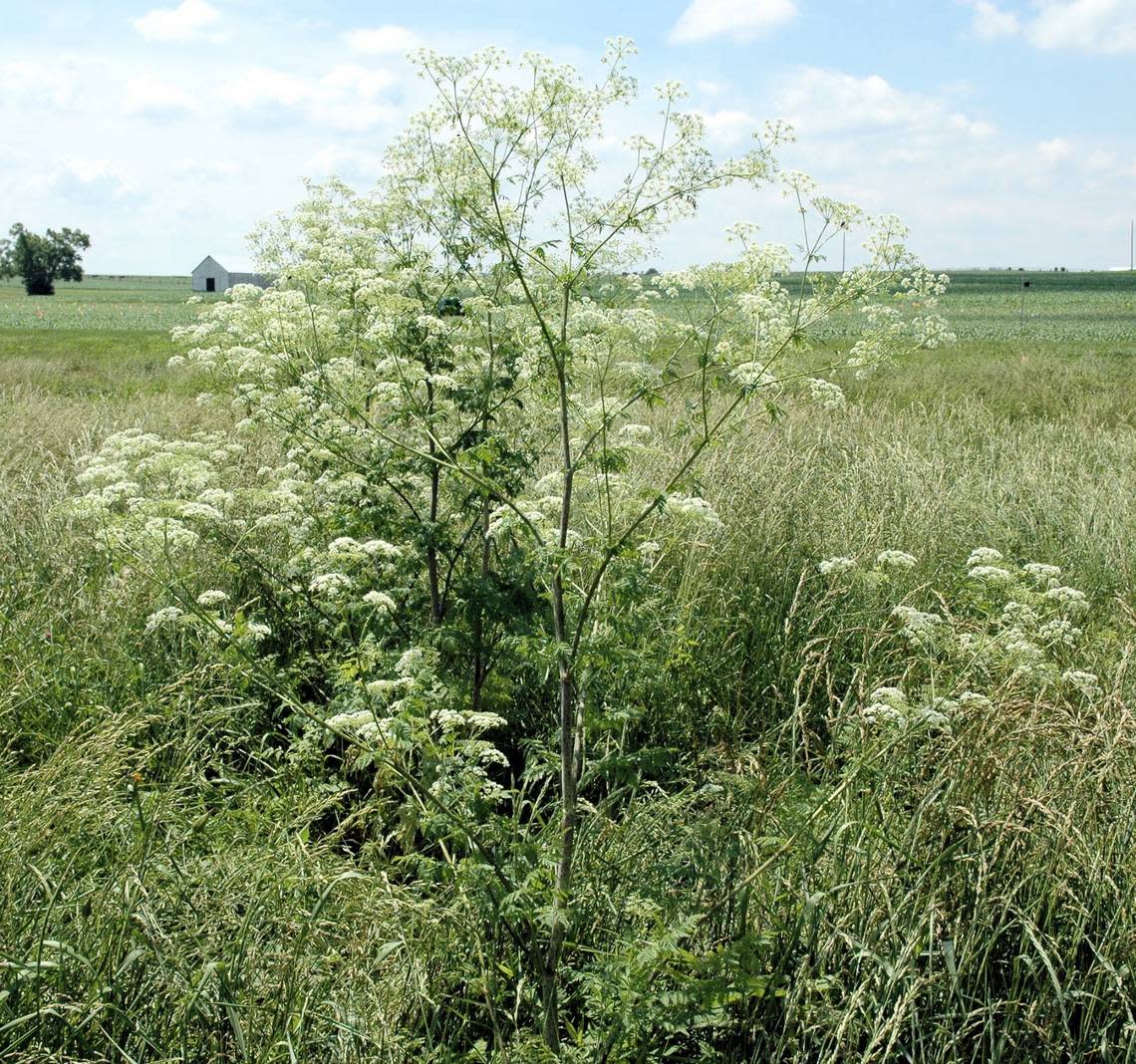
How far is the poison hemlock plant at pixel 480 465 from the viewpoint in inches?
113

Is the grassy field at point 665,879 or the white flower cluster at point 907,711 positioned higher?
the white flower cluster at point 907,711

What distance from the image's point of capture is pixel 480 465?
3787 millimetres

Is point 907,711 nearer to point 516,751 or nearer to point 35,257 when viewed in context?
point 516,751

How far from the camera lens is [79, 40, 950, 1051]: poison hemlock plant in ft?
9.46

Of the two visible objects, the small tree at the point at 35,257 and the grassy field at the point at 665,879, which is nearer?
the grassy field at the point at 665,879

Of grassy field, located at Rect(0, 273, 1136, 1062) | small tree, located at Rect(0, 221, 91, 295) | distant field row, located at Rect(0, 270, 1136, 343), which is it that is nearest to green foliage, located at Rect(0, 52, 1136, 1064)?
grassy field, located at Rect(0, 273, 1136, 1062)

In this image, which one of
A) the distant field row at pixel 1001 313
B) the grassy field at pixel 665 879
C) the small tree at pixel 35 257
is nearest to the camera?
the grassy field at pixel 665 879

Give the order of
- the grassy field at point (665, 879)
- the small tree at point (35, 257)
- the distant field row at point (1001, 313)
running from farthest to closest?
the small tree at point (35, 257)
the distant field row at point (1001, 313)
the grassy field at point (665, 879)

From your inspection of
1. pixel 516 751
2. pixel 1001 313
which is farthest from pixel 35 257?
pixel 516 751

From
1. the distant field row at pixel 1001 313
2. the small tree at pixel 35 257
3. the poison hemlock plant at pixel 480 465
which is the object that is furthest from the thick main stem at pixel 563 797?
the small tree at pixel 35 257

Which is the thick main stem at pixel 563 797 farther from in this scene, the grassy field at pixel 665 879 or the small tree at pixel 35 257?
the small tree at pixel 35 257

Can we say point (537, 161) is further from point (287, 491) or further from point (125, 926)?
point (125, 926)

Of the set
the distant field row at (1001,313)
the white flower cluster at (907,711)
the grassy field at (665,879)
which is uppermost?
the distant field row at (1001,313)

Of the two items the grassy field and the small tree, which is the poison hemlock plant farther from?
the small tree
